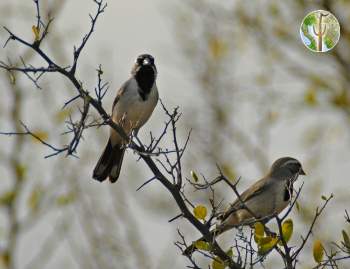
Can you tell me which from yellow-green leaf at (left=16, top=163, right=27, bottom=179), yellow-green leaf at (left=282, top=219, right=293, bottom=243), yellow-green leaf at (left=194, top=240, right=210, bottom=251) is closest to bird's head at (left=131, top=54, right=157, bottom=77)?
yellow-green leaf at (left=16, top=163, right=27, bottom=179)

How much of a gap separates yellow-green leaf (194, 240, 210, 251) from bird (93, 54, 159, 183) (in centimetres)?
262

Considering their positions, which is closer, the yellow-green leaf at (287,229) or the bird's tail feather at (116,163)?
the yellow-green leaf at (287,229)

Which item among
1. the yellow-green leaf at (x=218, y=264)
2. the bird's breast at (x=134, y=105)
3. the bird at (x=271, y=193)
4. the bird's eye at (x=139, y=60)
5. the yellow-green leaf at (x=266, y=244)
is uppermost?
the bird's eye at (x=139, y=60)

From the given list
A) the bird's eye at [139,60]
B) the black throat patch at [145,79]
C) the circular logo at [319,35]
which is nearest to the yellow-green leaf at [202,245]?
the circular logo at [319,35]

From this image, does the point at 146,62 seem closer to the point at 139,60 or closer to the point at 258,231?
the point at 139,60

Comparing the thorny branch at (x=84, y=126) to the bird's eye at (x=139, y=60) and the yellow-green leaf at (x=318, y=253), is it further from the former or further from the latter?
the bird's eye at (x=139, y=60)

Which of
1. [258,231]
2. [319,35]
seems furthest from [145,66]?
[258,231]

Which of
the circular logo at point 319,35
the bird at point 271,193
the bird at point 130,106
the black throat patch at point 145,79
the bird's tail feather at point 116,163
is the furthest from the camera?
the black throat patch at point 145,79

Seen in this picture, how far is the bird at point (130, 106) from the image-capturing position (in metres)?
7.57

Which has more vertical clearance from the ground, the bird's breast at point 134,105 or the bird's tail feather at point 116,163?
the bird's breast at point 134,105

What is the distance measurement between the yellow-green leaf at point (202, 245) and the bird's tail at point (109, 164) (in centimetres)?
251

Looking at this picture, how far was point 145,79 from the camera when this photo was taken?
799 cm

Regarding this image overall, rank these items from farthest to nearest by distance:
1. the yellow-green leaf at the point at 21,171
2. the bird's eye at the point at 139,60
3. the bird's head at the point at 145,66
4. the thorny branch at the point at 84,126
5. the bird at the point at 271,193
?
the yellow-green leaf at the point at 21,171
the bird's eye at the point at 139,60
the bird's head at the point at 145,66
the bird at the point at 271,193
the thorny branch at the point at 84,126

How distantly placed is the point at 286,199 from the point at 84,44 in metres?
Answer: 3.52
